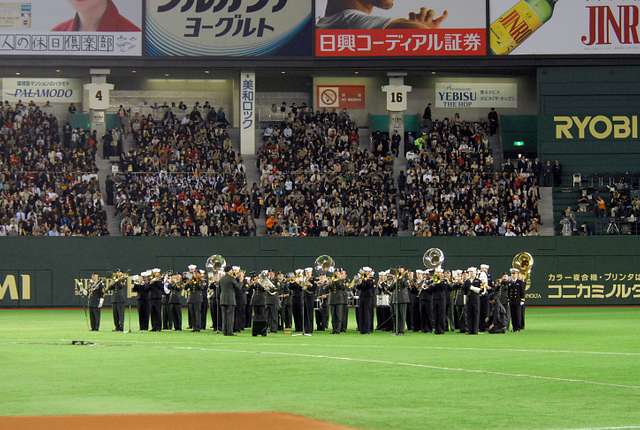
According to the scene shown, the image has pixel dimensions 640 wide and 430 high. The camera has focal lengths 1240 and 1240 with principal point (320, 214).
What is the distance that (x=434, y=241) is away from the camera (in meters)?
54.6

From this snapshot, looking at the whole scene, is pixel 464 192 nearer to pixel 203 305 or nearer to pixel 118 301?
pixel 203 305

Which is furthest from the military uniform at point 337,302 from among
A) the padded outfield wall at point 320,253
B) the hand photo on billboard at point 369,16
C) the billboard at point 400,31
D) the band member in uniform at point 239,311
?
the hand photo on billboard at point 369,16

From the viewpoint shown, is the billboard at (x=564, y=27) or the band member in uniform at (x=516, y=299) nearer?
the band member in uniform at (x=516, y=299)

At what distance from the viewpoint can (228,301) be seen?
33.5 m

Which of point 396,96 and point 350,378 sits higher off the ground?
point 396,96

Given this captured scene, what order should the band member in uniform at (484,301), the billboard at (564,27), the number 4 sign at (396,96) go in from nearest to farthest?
the band member in uniform at (484,301), the billboard at (564,27), the number 4 sign at (396,96)

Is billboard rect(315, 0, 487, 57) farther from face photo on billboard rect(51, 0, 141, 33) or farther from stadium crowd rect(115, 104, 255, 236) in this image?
face photo on billboard rect(51, 0, 141, 33)

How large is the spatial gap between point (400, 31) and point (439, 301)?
27.2m

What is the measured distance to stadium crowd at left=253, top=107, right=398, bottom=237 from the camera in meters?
55.7

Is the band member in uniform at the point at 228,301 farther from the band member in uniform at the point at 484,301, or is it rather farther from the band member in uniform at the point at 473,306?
the band member in uniform at the point at 484,301

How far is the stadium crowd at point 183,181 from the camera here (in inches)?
2167

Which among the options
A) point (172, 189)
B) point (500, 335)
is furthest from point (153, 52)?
point (500, 335)

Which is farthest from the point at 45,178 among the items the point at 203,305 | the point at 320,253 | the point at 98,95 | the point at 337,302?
the point at 337,302

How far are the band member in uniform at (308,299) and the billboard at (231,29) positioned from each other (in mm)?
25647
